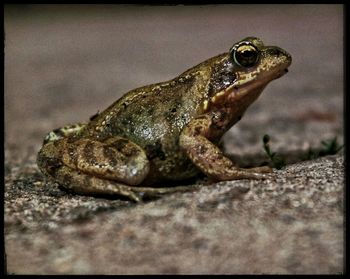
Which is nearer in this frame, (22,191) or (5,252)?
(5,252)

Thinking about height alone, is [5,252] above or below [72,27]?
below

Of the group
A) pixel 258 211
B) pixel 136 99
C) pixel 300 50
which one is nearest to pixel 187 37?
pixel 300 50

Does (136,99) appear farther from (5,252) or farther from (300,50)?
(300,50)

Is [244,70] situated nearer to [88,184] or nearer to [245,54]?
[245,54]

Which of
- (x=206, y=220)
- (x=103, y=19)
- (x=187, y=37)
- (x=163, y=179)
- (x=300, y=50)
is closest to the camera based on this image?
(x=206, y=220)

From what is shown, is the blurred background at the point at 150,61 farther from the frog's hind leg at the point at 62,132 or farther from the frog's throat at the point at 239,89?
the frog's hind leg at the point at 62,132

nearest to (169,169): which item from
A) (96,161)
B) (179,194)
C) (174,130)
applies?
(174,130)

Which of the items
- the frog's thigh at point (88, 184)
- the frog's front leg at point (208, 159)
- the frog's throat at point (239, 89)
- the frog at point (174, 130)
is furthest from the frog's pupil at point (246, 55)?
the frog's thigh at point (88, 184)
